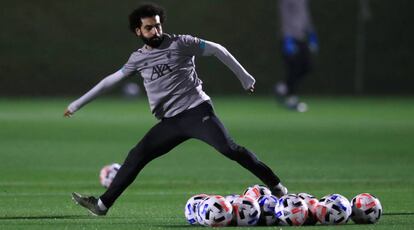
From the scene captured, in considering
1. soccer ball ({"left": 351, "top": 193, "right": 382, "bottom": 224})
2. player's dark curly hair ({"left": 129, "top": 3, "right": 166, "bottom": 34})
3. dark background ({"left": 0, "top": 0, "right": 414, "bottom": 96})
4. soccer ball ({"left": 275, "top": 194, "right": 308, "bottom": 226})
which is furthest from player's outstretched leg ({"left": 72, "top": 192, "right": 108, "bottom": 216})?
dark background ({"left": 0, "top": 0, "right": 414, "bottom": 96})

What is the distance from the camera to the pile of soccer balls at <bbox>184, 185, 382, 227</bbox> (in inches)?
431

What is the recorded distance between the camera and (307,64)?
1200 inches

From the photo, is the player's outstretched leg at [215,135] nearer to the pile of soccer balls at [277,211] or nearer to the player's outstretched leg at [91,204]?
the pile of soccer balls at [277,211]

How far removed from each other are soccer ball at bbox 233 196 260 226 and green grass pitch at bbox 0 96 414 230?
0.56 meters

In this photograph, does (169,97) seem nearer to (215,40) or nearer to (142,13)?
(142,13)

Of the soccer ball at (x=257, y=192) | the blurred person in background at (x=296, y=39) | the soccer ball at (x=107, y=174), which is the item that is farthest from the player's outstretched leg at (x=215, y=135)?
the blurred person in background at (x=296, y=39)

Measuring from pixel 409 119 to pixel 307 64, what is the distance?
3.75 meters

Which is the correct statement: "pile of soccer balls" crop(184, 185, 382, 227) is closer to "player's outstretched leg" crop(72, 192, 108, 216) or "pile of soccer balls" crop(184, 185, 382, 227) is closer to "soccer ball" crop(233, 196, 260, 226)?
"soccer ball" crop(233, 196, 260, 226)

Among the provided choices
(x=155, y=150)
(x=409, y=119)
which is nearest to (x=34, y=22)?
(x=409, y=119)

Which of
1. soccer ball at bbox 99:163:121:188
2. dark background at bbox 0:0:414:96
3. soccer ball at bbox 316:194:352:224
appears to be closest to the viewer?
soccer ball at bbox 316:194:352:224

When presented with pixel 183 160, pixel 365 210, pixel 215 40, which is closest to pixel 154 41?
pixel 365 210

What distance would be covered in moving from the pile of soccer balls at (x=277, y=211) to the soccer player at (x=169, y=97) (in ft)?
2.48

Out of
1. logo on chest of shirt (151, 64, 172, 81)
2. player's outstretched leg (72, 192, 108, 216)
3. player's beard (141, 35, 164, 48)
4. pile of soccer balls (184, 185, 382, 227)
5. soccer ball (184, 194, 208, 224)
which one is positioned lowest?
player's outstretched leg (72, 192, 108, 216)

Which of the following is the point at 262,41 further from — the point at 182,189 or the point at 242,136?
the point at 182,189
